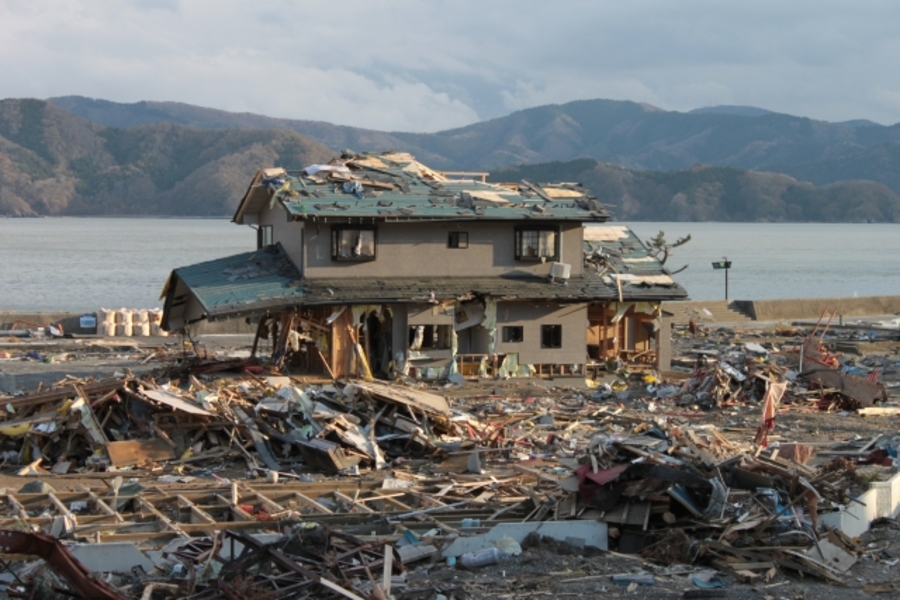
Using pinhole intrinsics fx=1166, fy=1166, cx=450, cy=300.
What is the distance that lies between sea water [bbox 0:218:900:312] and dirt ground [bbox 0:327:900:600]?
144 feet

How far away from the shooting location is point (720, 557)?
14.2 m

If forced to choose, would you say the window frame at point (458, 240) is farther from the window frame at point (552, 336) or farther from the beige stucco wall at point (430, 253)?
the window frame at point (552, 336)

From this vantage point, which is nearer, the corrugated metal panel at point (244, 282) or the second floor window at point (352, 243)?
the corrugated metal panel at point (244, 282)

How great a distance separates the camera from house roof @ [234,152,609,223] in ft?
107

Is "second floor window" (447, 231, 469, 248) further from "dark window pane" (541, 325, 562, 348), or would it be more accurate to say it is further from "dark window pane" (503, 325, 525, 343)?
"dark window pane" (541, 325, 562, 348)

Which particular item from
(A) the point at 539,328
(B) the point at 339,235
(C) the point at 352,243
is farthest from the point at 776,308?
(B) the point at 339,235

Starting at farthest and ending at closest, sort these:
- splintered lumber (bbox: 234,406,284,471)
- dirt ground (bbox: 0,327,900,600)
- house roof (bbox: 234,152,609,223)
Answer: house roof (bbox: 234,152,609,223) < splintered lumber (bbox: 234,406,284,471) < dirt ground (bbox: 0,327,900,600)

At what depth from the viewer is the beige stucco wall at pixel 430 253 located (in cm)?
3291

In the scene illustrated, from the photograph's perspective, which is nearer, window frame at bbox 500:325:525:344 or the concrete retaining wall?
window frame at bbox 500:325:525:344

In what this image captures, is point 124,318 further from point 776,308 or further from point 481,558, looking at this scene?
point 481,558

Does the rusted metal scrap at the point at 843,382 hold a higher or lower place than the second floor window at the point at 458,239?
lower

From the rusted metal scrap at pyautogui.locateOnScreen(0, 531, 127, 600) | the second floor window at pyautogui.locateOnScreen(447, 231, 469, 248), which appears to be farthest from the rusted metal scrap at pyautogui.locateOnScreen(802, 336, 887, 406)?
the rusted metal scrap at pyautogui.locateOnScreen(0, 531, 127, 600)

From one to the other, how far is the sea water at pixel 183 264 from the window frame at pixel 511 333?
42.3m

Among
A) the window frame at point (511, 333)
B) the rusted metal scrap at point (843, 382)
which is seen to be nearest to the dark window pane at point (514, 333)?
the window frame at point (511, 333)
